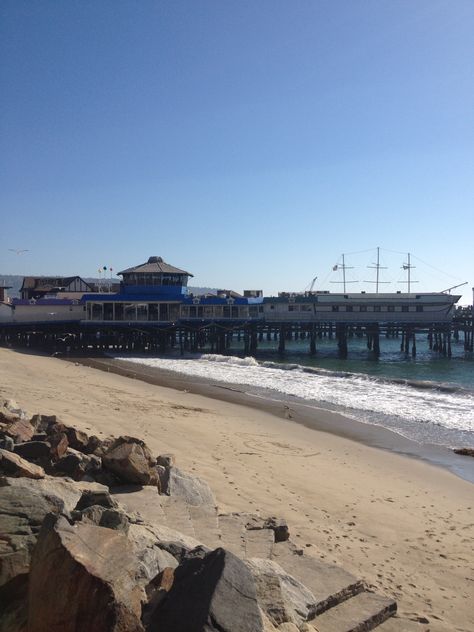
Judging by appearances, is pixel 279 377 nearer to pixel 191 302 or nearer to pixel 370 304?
pixel 191 302

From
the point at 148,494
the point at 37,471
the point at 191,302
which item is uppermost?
the point at 191,302

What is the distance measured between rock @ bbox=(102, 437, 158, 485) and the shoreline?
8362 mm

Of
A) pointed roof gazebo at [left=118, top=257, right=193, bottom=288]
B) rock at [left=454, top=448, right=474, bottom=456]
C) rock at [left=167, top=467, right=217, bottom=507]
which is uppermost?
pointed roof gazebo at [left=118, top=257, right=193, bottom=288]

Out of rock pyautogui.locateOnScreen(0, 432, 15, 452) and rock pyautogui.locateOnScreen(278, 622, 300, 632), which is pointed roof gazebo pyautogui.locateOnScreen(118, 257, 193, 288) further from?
rock pyautogui.locateOnScreen(278, 622, 300, 632)

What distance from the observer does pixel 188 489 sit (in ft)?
25.9

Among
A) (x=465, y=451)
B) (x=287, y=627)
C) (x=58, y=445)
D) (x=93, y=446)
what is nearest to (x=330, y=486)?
(x=93, y=446)

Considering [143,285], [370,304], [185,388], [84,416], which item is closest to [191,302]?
[143,285]

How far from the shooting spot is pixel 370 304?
55562mm

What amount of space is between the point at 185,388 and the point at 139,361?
48.5ft

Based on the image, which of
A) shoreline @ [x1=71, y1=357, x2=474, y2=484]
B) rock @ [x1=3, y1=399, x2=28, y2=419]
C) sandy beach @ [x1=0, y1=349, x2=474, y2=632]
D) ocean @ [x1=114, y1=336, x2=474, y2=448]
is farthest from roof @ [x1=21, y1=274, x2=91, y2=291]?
rock @ [x1=3, y1=399, x2=28, y2=419]

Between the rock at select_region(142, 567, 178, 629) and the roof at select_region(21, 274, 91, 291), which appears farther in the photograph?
the roof at select_region(21, 274, 91, 291)

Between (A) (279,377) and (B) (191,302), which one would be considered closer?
(A) (279,377)

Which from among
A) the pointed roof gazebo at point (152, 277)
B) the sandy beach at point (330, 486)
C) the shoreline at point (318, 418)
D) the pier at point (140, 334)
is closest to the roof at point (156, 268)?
the pointed roof gazebo at point (152, 277)

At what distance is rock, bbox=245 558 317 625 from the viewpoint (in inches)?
173
